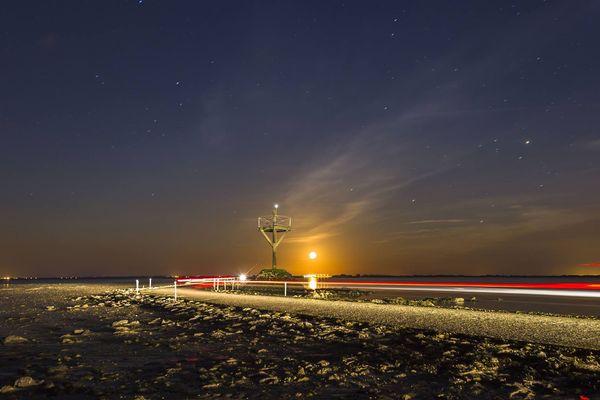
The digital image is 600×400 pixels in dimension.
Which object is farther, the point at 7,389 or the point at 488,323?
the point at 488,323

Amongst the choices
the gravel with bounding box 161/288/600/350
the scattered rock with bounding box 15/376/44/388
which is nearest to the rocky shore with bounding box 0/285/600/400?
the scattered rock with bounding box 15/376/44/388

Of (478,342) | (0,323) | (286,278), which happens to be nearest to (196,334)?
(478,342)

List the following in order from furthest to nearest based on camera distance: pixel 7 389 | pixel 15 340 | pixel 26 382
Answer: pixel 15 340 < pixel 26 382 < pixel 7 389

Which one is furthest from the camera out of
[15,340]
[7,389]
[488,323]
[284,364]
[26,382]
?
[488,323]

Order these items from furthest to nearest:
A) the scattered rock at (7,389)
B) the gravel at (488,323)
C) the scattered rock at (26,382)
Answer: the gravel at (488,323) → the scattered rock at (26,382) → the scattered rock at (7,389)

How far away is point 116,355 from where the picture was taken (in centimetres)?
1021

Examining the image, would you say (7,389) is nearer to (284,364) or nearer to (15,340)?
(284,364)

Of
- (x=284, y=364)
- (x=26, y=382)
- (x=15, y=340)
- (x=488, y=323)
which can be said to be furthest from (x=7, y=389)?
(x=488, y=323)

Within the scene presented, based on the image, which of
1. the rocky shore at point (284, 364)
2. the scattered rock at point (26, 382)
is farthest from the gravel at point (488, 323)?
the scattered rock at point (26, 382)

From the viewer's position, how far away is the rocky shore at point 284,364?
707 centimetres

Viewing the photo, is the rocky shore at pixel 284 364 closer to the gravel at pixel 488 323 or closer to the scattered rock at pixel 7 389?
the scattered rock at pixel 7 389

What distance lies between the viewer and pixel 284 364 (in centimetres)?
902

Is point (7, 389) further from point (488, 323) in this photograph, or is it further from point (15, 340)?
point (488, 323)

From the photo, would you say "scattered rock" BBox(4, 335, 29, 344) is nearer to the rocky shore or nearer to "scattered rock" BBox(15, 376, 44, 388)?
the rocky shore
